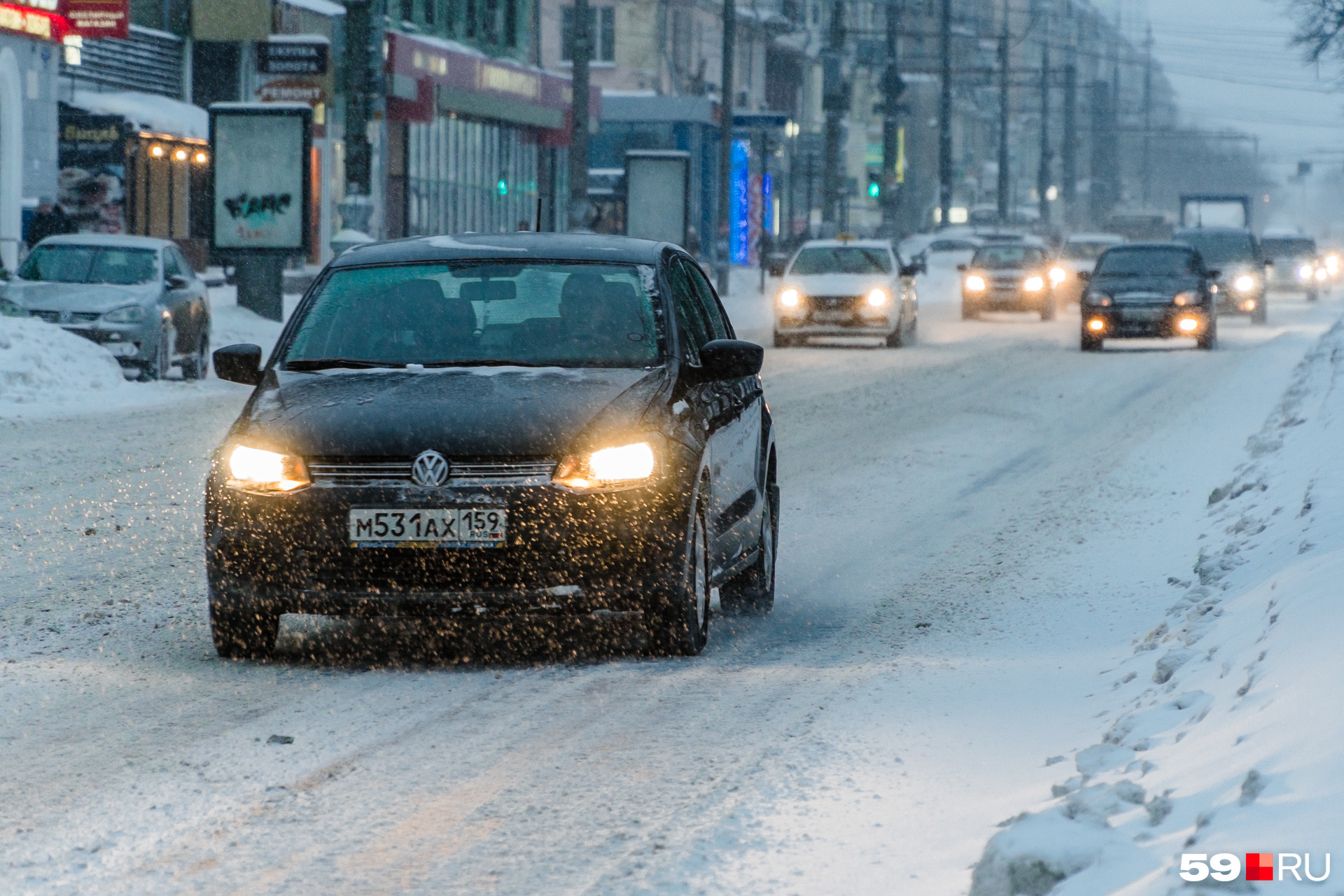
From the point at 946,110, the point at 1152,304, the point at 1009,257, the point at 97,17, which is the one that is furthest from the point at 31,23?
the point at 946,110

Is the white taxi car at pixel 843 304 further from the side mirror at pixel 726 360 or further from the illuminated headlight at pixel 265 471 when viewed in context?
the illuminated headlight at pixel 265 471

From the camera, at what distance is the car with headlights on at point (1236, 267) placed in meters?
39.8

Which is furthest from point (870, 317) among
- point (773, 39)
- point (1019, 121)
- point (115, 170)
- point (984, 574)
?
point (1019, 121)

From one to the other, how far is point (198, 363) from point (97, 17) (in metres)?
13.0

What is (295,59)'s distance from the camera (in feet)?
112

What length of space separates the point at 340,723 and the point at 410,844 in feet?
4.59

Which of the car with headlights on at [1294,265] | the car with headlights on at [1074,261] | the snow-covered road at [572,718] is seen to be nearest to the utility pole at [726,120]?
the car with headlights on at [1074,261]

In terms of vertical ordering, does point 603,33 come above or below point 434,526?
above

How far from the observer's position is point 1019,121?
149625 mm

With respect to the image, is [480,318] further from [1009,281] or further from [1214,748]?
[1009,281]

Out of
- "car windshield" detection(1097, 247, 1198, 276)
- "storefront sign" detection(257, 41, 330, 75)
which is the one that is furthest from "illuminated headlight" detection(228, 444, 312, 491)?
"storefront sign" detection(257, 41, 330, 75)

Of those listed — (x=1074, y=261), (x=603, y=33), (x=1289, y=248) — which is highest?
(x=603, y=33)

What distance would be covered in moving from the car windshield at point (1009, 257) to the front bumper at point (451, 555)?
1390 inches

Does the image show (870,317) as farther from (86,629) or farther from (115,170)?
(86,629)
